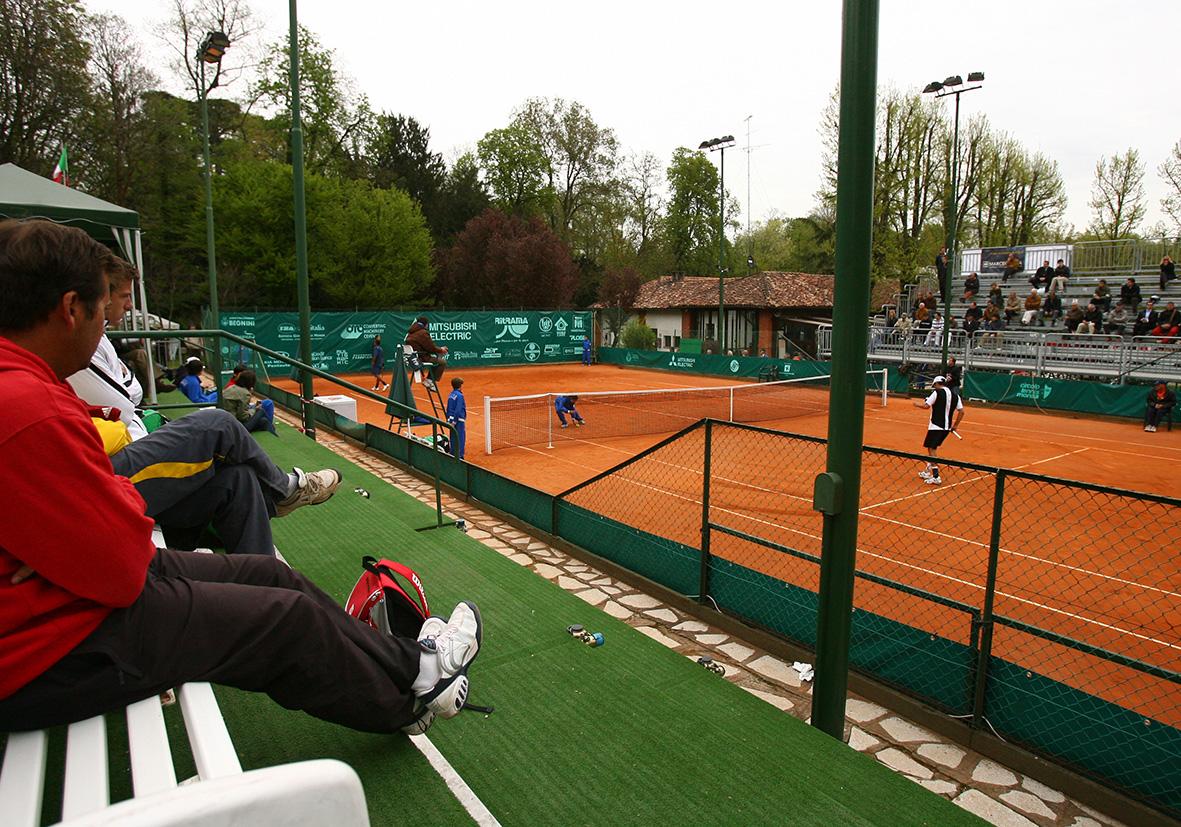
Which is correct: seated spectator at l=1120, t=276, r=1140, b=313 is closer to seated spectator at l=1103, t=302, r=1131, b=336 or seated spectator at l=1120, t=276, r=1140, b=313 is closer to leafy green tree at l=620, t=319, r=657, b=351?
seated spectator at l=1103, t=302, r=1131, b=336

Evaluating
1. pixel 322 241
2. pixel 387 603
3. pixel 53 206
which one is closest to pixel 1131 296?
pixel 387 603

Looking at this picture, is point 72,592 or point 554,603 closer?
point 72,592

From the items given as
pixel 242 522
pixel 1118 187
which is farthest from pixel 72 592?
pixel 1118 187

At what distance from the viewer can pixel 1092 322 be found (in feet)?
84.2

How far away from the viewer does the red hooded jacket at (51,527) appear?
1547 millimetres

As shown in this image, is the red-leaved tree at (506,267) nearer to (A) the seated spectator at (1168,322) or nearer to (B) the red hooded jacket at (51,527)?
(A) the seated spectator at (1168,322)

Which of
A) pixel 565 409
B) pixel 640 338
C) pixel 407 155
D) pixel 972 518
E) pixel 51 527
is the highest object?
pixel 407 155

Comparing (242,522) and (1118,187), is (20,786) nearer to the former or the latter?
(242,522)

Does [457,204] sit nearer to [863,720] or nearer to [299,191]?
[299,191]

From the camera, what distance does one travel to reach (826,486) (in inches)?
134

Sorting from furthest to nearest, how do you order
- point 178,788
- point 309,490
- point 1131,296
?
point 1131,296, point 309,490, point 178,788

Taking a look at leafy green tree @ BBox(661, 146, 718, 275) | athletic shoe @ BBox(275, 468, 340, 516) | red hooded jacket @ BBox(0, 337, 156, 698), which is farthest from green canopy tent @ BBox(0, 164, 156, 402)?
leafy green tree @ BBox(661, 146, 718, 275)

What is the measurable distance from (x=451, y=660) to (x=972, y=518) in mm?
10003

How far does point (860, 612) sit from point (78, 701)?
429 cm
